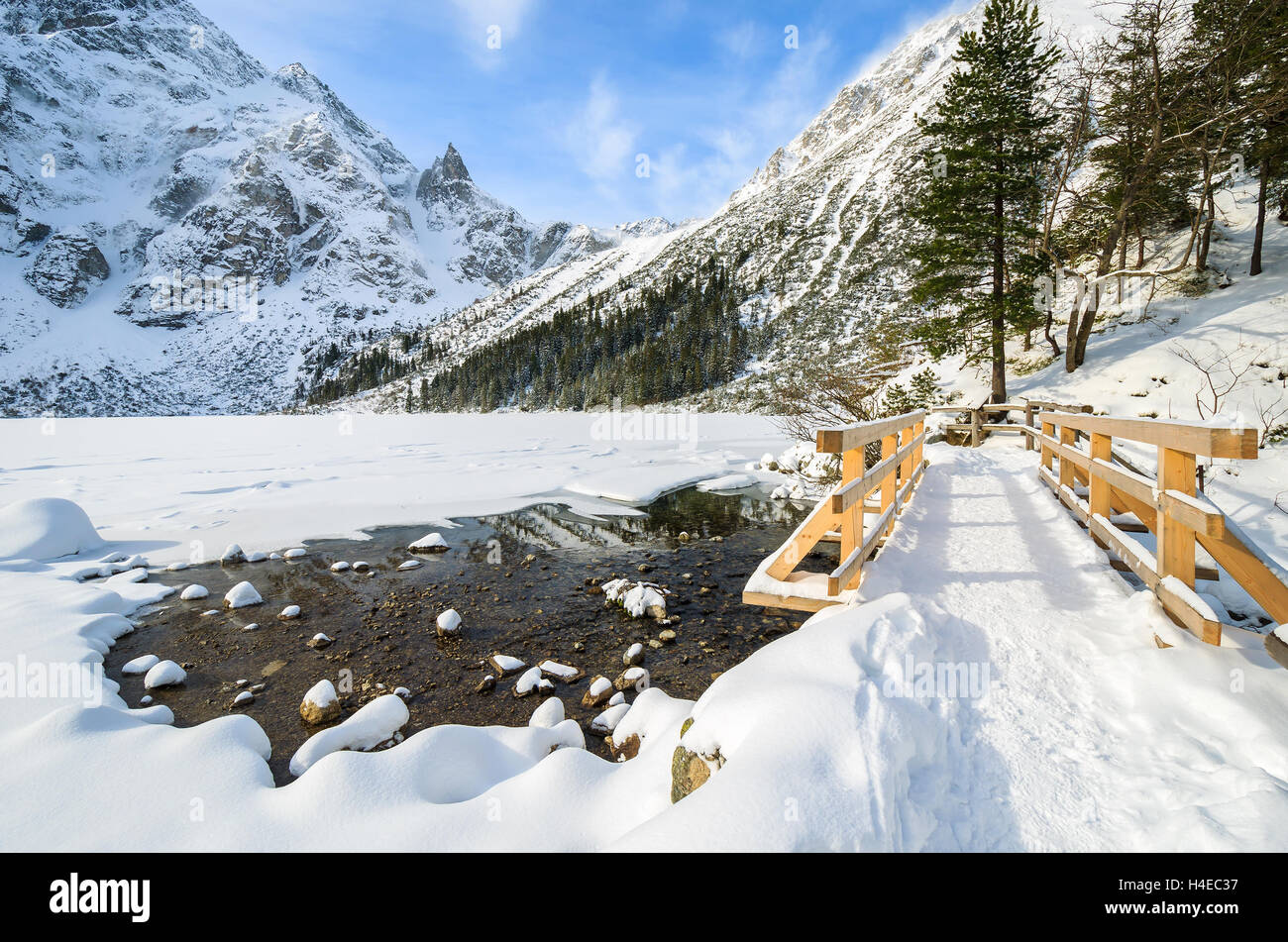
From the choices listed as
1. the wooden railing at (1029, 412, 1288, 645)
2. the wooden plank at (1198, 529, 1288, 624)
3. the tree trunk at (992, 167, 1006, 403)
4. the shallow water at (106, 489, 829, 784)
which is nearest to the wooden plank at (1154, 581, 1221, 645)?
the wooden railing at (1029, 412, 1288, 645)

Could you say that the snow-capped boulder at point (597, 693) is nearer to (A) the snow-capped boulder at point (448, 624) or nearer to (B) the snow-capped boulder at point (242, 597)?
(A) the snow-capped boulder at point (448, 624)

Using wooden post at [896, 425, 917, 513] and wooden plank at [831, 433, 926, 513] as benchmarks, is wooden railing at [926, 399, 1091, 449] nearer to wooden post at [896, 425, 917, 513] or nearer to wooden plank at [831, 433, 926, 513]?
wooden post at [896, 425, 917, 513]

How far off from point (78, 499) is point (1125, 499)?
2050 centimetres

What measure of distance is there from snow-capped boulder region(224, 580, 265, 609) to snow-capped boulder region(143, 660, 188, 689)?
5.52 ft

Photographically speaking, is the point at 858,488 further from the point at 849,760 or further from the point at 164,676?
the point at 164,676

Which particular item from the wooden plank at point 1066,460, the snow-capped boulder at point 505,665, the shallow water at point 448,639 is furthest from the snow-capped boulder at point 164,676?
the wooden plank at point 1066,460

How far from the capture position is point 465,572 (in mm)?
8438

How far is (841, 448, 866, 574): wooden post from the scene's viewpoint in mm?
4391

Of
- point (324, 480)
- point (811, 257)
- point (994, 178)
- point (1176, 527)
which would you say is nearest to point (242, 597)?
point (324, 480)

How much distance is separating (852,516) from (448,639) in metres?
4.86

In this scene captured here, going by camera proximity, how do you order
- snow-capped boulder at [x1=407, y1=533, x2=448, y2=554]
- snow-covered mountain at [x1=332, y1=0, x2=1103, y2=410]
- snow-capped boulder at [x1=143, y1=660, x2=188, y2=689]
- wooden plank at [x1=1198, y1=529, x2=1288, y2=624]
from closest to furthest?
wooden plank at [x1=1198, y1=529, x2=1288, y2=624], snow-capped boulder at [x1=143, y1=660, x2=188, y2=689], snow-capped boulder at [x1=407, y1=533, x2=448, y2=554], snow-covered mountain at [x1=332, y1=0, x2=1103, y2=410]

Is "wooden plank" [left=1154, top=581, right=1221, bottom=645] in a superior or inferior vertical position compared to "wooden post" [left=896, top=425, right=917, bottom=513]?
inferior
